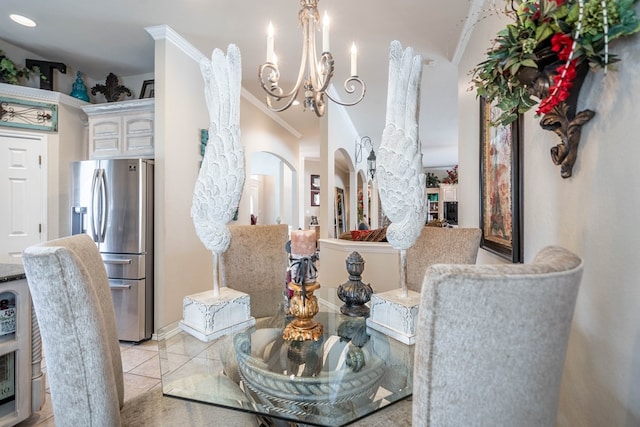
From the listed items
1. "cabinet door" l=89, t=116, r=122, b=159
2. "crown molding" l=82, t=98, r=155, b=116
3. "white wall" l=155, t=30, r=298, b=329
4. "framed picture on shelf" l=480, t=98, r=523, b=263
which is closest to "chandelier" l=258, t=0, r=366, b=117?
"framed picture on shelf" l=480, t=98, r=523, b=263

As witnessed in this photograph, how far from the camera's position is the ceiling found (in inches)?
94.7

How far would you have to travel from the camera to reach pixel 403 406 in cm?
107

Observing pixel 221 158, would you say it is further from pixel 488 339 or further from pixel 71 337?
pixel 488 339

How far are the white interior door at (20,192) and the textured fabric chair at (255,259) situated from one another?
2455 millimetres

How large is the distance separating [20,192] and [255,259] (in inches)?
105

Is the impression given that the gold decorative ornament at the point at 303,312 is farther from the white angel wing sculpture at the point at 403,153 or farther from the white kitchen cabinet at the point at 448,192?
the white kitchen cabinet at the point at 448,192

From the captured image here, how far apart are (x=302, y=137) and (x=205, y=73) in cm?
571

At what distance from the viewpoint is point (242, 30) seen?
2.75m

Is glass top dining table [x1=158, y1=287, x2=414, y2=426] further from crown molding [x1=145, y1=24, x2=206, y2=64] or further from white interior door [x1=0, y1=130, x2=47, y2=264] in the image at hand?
white interior door [x1=0, y1=130, x2=47, y2=264]

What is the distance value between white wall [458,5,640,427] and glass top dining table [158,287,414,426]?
0.53 m

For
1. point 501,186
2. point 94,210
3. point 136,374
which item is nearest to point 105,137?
point 94,210

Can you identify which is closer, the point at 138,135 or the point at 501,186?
the point at 501,186

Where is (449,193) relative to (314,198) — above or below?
above

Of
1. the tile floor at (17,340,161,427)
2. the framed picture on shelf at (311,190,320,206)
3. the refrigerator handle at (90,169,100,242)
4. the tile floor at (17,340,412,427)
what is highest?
the framed picture on shelf at (311,190,320,206)
